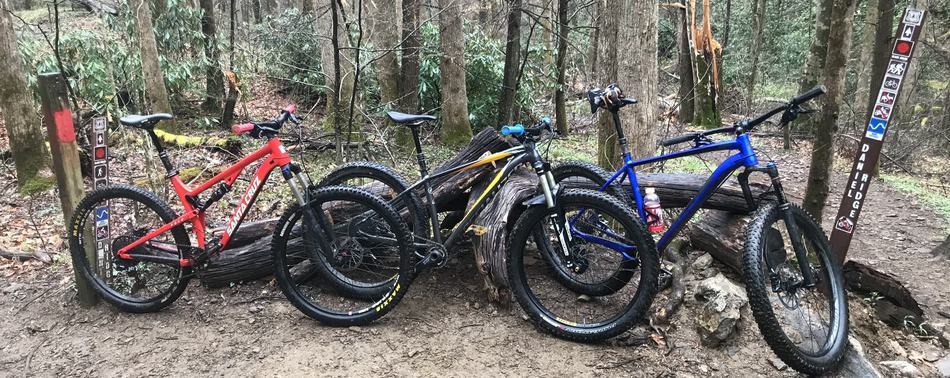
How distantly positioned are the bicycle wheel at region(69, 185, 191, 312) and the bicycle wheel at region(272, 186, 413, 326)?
0.77 metres

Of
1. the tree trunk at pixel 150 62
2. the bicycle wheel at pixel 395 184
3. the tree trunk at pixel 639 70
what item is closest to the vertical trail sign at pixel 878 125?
the tree trunk at pixel 639 70

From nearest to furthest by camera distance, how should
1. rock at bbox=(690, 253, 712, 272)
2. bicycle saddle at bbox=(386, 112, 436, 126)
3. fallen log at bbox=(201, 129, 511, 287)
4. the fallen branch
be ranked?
bicycle saddle at bbox=(386, 112, 436, 126)
fallen log at bbox=(201, 129, 511, 287)
rock at bbox=(690, 253, 712, 272)
the fallen branch

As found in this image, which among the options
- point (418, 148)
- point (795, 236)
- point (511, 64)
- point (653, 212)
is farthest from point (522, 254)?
point (511, 64)

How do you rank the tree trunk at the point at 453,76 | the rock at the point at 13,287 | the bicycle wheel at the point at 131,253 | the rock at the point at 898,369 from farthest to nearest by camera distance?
the tree trunk at the point at 453,76 < the rock at the point at 13,287 < the bicycle wheel at the point at 131,253 < the rock at the point at 898,369

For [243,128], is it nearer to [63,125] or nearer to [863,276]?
[63,125]

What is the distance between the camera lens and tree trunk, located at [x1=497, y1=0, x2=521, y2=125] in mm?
9297

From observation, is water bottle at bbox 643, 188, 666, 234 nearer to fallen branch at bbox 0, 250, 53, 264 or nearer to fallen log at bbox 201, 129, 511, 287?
fallen log at bbox 201, 129, 511, 287

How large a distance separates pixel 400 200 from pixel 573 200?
4.27 feet

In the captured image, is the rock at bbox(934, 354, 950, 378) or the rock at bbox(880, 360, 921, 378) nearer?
the rock at bbox(880, 360, 921, 378)

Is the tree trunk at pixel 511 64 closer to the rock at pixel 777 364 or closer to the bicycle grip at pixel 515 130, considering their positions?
the bicycle grip at pixel 515 130

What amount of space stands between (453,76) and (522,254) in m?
6.86

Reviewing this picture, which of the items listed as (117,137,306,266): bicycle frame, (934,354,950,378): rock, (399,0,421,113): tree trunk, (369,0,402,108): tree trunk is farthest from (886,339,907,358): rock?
(399,0,421,113): tree trunk

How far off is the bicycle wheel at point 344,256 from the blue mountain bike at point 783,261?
172cm

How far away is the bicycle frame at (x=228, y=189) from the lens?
3814mm
